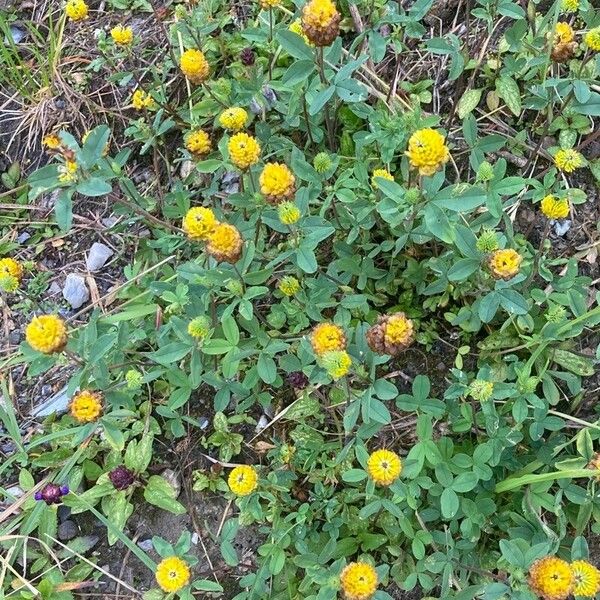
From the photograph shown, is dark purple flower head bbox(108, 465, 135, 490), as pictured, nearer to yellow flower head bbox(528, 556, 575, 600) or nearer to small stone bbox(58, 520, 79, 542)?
small stone bbox(58, 520, 79, 542)

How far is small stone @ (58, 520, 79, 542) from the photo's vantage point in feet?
8.70

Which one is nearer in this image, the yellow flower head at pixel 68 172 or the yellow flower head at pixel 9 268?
the yellow flower head at pixel 68 172

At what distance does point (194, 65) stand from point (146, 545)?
1.86m

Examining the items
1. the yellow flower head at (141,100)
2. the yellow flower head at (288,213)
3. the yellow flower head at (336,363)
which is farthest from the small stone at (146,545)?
the yellow flower head at (141,100)

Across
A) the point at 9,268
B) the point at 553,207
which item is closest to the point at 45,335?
the point at 9,268

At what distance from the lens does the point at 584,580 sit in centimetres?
184

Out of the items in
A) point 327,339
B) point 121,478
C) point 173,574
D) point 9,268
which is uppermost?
point 327,339

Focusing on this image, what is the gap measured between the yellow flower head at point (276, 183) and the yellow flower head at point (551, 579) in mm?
1316

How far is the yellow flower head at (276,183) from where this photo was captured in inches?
82.3

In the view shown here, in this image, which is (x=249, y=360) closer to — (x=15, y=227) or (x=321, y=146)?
(x=321, y=146)

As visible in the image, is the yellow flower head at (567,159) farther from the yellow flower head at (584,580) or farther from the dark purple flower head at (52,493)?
the dark purple flower head at (52,493)

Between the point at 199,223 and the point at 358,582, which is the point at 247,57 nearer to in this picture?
the point at 199,223

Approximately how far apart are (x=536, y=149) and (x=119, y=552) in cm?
227

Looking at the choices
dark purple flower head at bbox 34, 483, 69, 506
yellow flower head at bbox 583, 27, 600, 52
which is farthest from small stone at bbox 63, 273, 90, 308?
yellow flower head at bbox 583, 27, 600, 52
